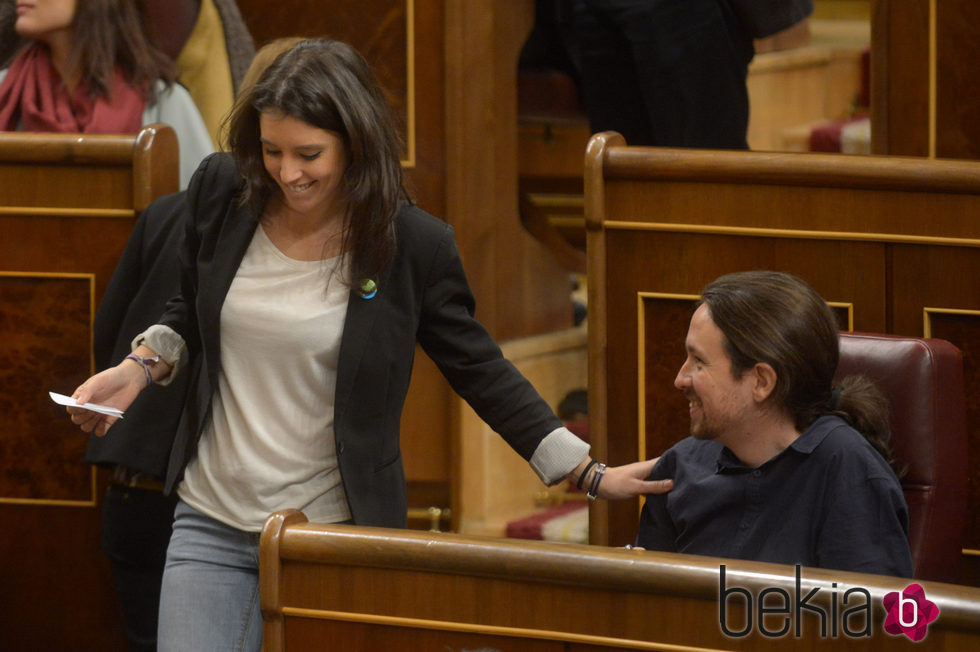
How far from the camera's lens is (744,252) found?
2.39 metres

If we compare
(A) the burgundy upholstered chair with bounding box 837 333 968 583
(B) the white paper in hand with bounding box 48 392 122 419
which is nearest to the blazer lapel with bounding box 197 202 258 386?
(B) the white paper in hand with bounding box 48 392 122 419

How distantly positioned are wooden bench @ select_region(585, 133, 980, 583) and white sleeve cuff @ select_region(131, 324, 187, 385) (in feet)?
2.67

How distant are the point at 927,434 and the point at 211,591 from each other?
99cm

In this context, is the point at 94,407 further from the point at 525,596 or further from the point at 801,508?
the point at 801,508

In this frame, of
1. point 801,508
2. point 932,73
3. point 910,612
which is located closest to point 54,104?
point 932,73

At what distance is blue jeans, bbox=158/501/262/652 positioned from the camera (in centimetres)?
182

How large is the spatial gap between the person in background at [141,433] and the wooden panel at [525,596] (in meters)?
0.73

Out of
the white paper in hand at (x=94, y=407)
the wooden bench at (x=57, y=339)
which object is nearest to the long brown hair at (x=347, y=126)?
the white paper in hand at (x=94, y=407)

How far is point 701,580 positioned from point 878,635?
18 cm

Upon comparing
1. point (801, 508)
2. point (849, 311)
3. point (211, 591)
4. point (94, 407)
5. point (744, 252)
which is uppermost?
point (744, 252)

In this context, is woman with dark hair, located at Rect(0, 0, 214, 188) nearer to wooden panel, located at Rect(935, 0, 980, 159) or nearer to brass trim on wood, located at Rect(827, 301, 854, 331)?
brass trim on wood, located at Rect(827, 301, 854, 331)

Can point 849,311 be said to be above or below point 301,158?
below

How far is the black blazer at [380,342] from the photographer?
1.85m

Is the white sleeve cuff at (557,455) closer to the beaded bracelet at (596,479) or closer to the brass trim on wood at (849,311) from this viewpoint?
the beaded bracelet at (596,479)
